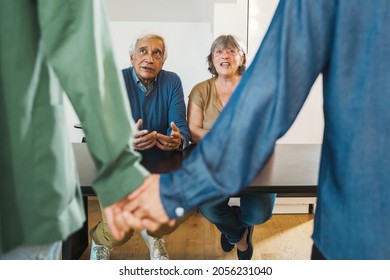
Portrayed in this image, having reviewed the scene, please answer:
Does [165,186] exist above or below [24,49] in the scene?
below

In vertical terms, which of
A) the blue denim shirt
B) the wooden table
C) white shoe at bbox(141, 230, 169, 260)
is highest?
the blue denim shirt

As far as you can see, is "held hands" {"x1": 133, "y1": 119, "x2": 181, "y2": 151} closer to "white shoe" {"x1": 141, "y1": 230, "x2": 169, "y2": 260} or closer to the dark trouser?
"white shoe" {"x1": 141, "y1": 230, "x2": 169, "y2": 260}

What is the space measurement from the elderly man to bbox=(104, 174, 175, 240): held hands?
0.91 metres

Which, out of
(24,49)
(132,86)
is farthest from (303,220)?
(24,49)

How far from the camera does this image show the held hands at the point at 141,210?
682mm

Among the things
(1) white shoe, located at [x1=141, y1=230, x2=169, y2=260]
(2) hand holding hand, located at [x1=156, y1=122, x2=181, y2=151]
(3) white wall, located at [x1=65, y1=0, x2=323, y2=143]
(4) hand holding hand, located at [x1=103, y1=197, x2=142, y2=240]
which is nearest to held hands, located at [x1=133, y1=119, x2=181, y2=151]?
(2) hand holding hand, located at [x1=156, y1=122, x2=181, y2=151]

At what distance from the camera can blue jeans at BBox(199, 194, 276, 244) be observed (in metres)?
1.71

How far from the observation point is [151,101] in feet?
5.77

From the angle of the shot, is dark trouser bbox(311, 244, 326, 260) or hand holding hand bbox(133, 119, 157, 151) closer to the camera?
dark trouser bbox(311, 244, 326, 260)

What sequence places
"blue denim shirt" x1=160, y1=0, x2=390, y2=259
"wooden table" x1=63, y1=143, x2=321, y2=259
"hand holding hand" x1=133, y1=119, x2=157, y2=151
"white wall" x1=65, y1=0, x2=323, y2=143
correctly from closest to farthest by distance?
1. "blue denim shirt" x1=160, y1=0, x2=390, y2=259
2. "wooden table" x1=63, y1=143, x2=321, y2=259
3. "hand holding hand" x1=133, y1=119, x2=157, y2=151
4. "white wall" x1=65, y1=0, x2=323, y2=143
